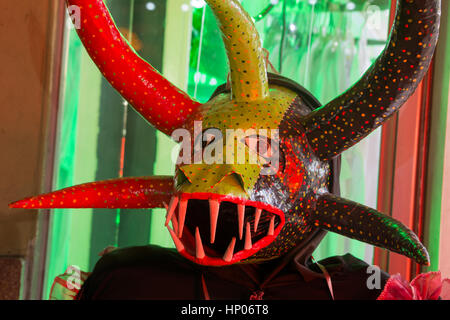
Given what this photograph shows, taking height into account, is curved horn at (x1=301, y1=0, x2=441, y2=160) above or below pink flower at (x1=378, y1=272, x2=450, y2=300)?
above

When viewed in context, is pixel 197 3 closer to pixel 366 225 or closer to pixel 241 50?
pixel 241 50

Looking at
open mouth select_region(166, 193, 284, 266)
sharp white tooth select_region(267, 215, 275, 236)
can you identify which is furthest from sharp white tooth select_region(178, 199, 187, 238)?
sharp white tooth select_region(267, 215, 275, 236)

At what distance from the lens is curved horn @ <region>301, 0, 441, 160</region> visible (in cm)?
55

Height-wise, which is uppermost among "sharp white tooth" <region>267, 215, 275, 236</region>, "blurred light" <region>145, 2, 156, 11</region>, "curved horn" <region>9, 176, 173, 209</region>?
"blurred light" <region>145, 2, 156, 11</region>

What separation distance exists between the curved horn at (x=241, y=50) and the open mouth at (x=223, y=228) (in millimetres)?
179

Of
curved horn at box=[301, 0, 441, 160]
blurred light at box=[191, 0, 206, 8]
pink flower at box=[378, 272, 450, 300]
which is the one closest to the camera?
curved horn at box=[301, 0, 441, 160]

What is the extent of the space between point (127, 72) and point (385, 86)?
0.39m

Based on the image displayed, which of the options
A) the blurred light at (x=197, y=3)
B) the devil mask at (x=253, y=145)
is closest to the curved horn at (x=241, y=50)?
the devil mask at (x=253, y=145)

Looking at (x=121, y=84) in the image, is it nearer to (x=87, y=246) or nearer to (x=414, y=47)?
(x=414, y=47)

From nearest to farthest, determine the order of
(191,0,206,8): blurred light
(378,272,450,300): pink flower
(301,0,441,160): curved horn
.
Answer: (301,0,441,160): curved horn → (378,272,450,300): pink flower → (191,0,206,8): blurred light

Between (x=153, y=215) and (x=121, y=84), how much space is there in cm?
50

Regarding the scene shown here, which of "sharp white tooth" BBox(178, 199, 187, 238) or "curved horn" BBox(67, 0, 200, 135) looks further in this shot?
"curved horn" BBox(67, 0, 200, 135)

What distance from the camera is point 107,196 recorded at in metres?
0.72

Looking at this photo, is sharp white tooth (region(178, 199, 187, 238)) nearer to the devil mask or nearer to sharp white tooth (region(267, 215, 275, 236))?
the devil mask
